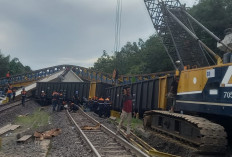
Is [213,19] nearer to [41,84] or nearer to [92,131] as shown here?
[41,84]

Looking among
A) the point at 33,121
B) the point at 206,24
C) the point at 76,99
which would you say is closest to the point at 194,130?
the point at 33,121

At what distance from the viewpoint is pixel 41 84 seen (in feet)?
109

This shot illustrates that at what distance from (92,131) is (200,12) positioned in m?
27.0

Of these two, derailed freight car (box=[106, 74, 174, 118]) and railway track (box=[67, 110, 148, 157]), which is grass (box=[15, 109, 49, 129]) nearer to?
railway track (box=[67, 110, 148, 157])

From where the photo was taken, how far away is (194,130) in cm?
696

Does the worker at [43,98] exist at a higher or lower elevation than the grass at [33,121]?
higher

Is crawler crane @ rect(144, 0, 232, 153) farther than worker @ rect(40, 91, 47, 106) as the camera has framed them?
No

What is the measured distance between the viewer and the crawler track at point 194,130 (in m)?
6.17

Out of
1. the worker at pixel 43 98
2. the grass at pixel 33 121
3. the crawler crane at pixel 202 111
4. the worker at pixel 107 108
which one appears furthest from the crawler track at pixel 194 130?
the worker at pixel 43 98

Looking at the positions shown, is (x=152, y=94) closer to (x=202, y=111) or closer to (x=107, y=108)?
(x=202, y=111)

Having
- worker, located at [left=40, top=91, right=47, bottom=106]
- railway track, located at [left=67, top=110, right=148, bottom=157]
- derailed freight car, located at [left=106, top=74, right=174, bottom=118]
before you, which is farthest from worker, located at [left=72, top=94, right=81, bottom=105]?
railway track, located at [left=67, top=110, right=148, bottom=157]

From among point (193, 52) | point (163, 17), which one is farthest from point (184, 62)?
point (163, 17)

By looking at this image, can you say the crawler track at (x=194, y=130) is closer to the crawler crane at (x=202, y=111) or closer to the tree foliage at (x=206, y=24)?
the crawler crane at (x=202, y=111)

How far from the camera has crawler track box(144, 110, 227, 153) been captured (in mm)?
6168
